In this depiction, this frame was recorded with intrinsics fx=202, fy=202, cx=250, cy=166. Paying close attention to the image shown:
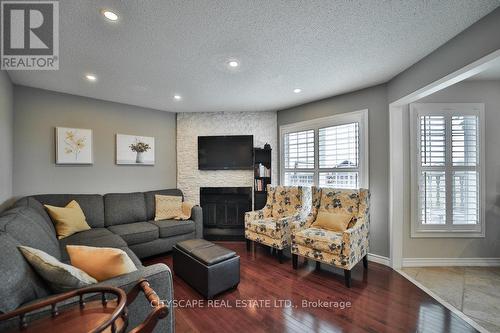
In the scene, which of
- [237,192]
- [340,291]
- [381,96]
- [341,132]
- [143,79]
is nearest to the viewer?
[340,291]

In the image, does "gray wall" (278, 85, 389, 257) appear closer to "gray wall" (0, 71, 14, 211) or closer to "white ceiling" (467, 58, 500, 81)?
"white ceiling" (467, 58, 500, 81)

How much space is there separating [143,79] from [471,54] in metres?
3.45

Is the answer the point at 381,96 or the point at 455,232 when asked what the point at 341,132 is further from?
the point at 455,232

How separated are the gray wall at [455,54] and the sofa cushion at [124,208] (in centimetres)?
424

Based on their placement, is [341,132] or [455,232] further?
[341,132]

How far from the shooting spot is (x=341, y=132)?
336 centimetres

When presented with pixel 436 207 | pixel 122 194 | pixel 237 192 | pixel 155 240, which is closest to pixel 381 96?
pixel 436 207

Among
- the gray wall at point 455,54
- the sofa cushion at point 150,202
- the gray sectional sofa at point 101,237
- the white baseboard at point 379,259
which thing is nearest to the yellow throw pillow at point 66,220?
the gray sectional sofa at point 101,237

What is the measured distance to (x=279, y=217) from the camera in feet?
11.5

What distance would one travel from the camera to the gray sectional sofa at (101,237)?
3.48ft

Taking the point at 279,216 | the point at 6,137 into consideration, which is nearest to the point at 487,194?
the point at 279,216

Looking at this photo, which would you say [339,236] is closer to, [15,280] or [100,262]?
[100,262]

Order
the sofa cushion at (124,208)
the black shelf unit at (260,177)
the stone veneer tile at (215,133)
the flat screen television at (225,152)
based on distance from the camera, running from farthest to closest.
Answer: the stone veneer tile at (215,133) → the flat screen television at (225,152) → the black shelf unit at (260,177) → the sofa cushion at (124,208)

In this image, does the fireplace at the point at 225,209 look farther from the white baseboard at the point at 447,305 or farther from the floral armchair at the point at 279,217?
the white baseboard at the point at 447,305
